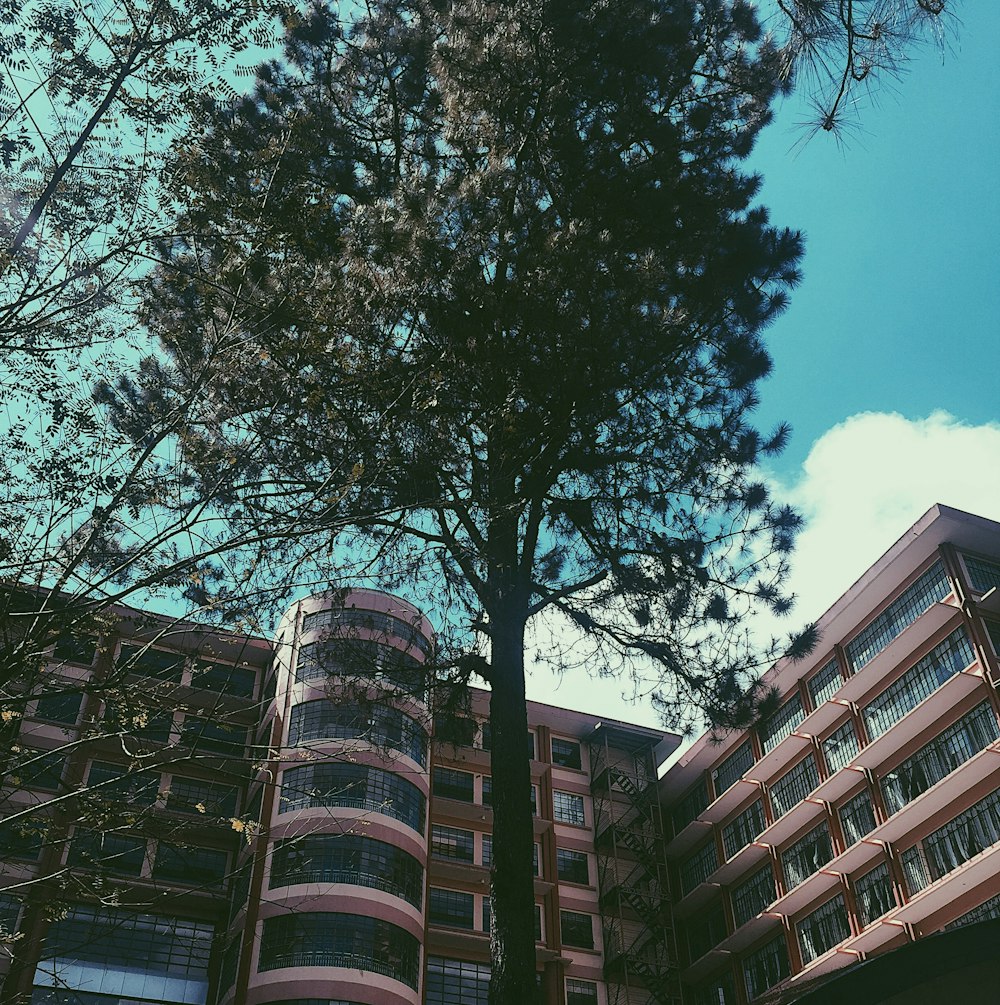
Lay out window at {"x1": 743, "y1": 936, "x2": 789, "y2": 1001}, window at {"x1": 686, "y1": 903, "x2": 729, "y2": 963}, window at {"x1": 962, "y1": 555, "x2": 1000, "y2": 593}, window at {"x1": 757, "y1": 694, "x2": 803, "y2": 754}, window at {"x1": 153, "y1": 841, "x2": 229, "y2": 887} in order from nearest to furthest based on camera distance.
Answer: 1. window at {"x1": 962, "y1": 555, "x2": 1000, "y2": 593}
2. window at {"x1": 153, "y1": 841, "x2": 229, "y2": 887}
3. window at {"x1": 743, "y1": 936, "x2": 789, "y2": 1001}
4. window at {"x1": 757, "y1": 694, "x2": 803, "y2": 754}
5. window at {"x1": 686, "y1": 903, "x2": 729, "y2": 963}

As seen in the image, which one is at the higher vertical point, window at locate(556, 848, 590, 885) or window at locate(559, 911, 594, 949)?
window at locate(556, 848, 590, 885)

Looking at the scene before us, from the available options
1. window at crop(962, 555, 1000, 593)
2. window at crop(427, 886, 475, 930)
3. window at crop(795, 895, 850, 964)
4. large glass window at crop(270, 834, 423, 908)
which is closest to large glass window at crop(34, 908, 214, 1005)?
large glass window at crop(270, 834, 423, 908)

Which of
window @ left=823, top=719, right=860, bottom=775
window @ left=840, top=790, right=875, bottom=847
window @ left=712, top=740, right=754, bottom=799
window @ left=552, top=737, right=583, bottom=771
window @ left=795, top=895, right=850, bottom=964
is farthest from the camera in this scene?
window @ left=552, top=737, right=583, bottom=771

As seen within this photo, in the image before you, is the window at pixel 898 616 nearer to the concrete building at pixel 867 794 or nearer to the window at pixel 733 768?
the concrete building at pixel 867 794

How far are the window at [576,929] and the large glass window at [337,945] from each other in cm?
821

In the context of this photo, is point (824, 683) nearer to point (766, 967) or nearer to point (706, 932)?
point (766, 967)

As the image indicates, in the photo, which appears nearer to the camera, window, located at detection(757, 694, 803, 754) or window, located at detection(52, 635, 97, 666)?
window, located at detection(52, 635, 97, 666)

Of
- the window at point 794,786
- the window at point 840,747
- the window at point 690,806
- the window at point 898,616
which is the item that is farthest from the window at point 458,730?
the window at point 690,806

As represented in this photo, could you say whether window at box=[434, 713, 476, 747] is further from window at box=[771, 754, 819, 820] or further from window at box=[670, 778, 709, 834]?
window at box=[670, 778, 709, 834]

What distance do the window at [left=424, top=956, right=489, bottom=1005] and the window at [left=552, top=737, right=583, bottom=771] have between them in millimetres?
9079

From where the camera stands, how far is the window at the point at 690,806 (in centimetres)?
3628

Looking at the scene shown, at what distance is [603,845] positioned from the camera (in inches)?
1409

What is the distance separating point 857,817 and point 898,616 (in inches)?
230

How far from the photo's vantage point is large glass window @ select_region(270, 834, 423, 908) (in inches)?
1025
